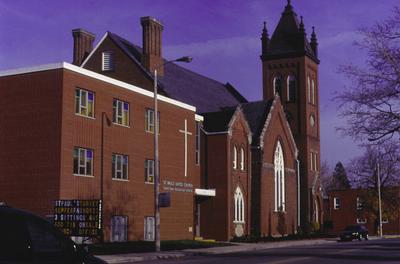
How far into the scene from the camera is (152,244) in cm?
3459

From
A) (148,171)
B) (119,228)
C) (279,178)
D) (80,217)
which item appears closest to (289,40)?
(279,178)

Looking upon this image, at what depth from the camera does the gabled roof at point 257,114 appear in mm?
55562

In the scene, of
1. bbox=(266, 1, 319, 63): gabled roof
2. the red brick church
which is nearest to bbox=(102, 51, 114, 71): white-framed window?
the red brick church

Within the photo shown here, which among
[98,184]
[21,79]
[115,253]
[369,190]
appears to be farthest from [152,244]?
[369,190]

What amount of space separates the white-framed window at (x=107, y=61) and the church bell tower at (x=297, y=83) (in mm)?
26093

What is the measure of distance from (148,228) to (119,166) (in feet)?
16.3

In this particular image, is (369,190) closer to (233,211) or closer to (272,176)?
(272,176)

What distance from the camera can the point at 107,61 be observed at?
51.1 m

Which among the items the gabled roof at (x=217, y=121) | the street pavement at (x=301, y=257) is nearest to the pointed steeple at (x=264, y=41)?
the gabled roof at (x=217, y=121)

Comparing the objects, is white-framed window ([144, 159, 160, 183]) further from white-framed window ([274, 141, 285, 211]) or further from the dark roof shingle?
white-framed window ([274, 141, 285, 211])

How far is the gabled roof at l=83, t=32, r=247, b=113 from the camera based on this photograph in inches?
1984

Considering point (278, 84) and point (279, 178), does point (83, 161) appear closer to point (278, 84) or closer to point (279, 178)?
point (279, 178)

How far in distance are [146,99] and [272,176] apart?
20554 mm

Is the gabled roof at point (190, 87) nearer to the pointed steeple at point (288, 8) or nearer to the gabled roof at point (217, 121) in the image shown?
the gabled roof at point (217, 121)
